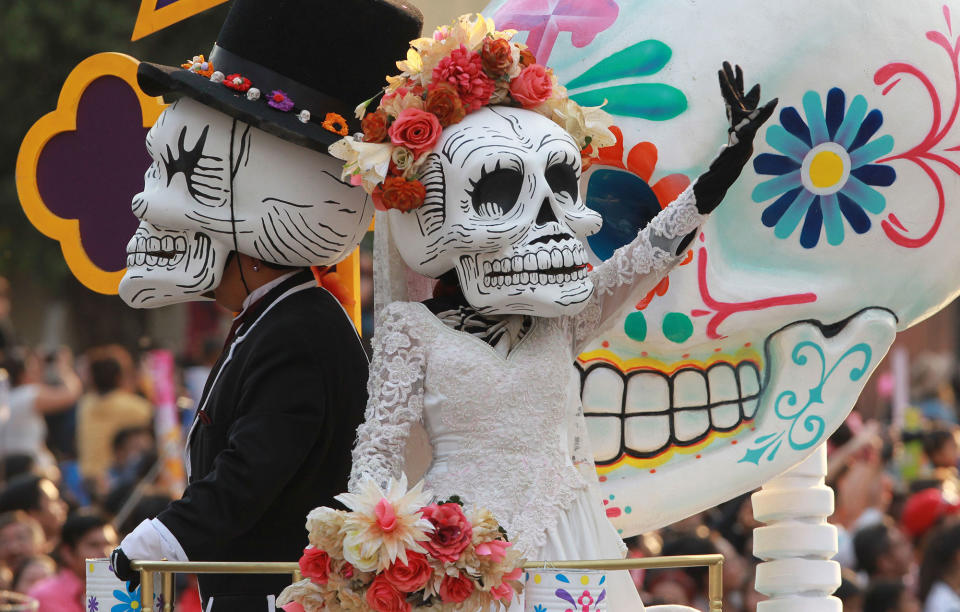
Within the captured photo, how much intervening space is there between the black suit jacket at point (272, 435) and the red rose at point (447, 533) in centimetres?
48

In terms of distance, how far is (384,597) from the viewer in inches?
105

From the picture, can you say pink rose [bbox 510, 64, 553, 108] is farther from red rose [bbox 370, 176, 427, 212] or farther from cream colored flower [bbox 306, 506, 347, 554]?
cream colored flower [bbox 306, 506, 347, 554]

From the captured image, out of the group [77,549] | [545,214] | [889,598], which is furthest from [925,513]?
[545,214]

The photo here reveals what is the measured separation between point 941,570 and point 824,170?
2763 millimetres

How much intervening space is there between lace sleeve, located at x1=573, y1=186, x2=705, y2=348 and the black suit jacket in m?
0.51

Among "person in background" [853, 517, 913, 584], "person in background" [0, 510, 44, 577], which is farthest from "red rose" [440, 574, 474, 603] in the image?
"person in background" [853, 517, 913, 584]

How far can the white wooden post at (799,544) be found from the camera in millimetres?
4055

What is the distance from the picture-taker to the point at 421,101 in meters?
3.05

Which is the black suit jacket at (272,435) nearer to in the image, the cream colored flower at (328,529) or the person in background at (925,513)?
the cream colored flower at (328,529)

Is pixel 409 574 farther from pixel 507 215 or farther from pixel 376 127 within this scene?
pixel 376 127

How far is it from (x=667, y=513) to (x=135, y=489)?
3.74 m

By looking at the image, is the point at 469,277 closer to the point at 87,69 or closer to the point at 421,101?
the point at 421,101

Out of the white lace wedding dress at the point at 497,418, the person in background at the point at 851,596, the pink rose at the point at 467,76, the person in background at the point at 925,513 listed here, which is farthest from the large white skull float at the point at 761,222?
the person in background at the point at 925,513

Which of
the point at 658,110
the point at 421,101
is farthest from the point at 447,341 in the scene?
the point at 658,110
